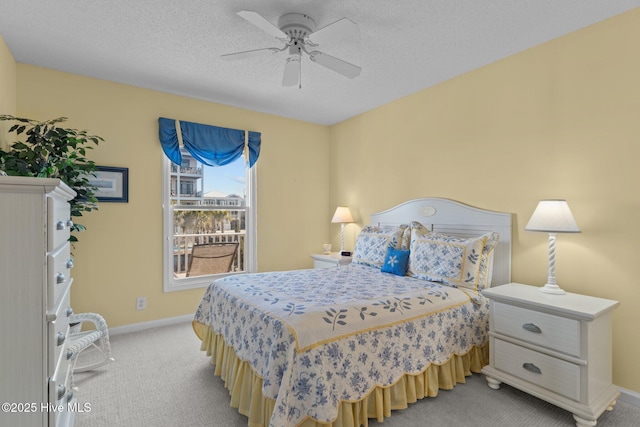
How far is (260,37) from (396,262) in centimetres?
230

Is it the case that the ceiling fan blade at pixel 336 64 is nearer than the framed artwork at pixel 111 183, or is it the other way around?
the ceiling fan blade at pixel 336 64

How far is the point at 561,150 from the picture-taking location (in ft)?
8.36

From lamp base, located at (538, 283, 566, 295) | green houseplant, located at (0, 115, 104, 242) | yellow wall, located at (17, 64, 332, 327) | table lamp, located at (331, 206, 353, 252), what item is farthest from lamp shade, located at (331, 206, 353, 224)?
green houseplant, located at (0, 115, 104, 242)

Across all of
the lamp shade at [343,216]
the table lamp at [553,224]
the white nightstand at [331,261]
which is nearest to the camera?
the table lamp at [553,224]

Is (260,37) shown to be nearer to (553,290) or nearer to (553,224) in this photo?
(553,224)

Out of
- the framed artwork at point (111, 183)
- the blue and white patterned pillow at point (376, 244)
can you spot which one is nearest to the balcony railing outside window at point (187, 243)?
the framed artwork at point (111, 183)

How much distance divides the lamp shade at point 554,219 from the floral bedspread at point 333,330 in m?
0.74

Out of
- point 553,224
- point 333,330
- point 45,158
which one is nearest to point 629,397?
point 553,224

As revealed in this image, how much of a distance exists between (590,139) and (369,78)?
1965 millimetres

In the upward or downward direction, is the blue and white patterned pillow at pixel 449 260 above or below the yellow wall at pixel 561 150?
below

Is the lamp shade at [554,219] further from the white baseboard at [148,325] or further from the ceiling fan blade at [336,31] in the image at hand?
the white baseboard at [148,325]

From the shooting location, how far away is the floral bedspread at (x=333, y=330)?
1676 millimetres

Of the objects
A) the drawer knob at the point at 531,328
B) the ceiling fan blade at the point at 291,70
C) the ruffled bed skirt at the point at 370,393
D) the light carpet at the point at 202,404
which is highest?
the ceiling fan blade at the point at 291,70

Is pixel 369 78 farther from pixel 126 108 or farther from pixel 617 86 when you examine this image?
pixel 126 108
